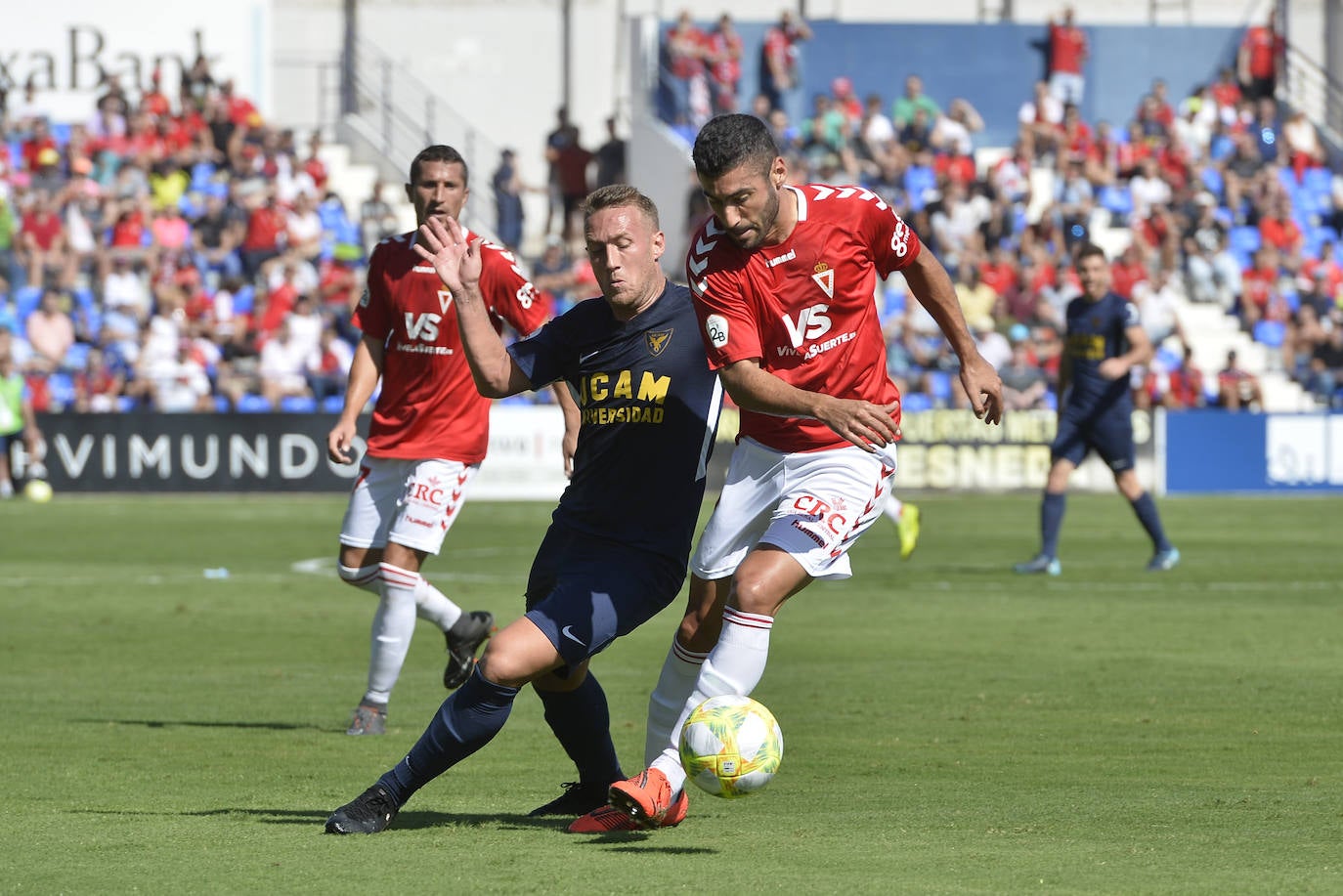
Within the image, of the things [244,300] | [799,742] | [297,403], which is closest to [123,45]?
[244,300]

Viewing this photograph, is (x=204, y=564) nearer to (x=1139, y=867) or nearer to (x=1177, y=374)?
(x=1139, y=867)

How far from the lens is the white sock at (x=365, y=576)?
9.69 meters

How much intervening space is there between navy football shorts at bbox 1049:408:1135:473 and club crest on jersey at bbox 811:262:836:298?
10322 mm

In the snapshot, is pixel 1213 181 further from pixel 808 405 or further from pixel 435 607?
pixel 808 405

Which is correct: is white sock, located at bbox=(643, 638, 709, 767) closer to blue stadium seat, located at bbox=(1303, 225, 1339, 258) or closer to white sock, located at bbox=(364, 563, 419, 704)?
white sock, located at bbox=(364, 563, 419, 704)

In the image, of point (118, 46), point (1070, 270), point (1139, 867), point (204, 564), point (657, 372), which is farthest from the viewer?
point (118, 46)

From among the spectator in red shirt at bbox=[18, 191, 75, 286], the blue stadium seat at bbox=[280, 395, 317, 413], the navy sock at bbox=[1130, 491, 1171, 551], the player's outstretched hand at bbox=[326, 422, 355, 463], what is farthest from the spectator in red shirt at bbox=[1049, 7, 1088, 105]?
the player's outstretched hand at bbox=[326, 422, 355, 463]

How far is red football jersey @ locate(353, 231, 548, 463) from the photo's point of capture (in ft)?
31.7

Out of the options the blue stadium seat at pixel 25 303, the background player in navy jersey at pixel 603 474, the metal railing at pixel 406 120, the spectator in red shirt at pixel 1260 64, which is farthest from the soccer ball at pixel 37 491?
the spectator in red shirt at pixel 1260 64

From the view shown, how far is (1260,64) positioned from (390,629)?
34382 millimetres

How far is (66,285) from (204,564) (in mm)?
13322

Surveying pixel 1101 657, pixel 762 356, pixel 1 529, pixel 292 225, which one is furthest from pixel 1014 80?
pixel 762 356

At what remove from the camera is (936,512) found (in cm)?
2564

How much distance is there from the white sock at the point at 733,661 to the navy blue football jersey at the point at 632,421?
0.38m
